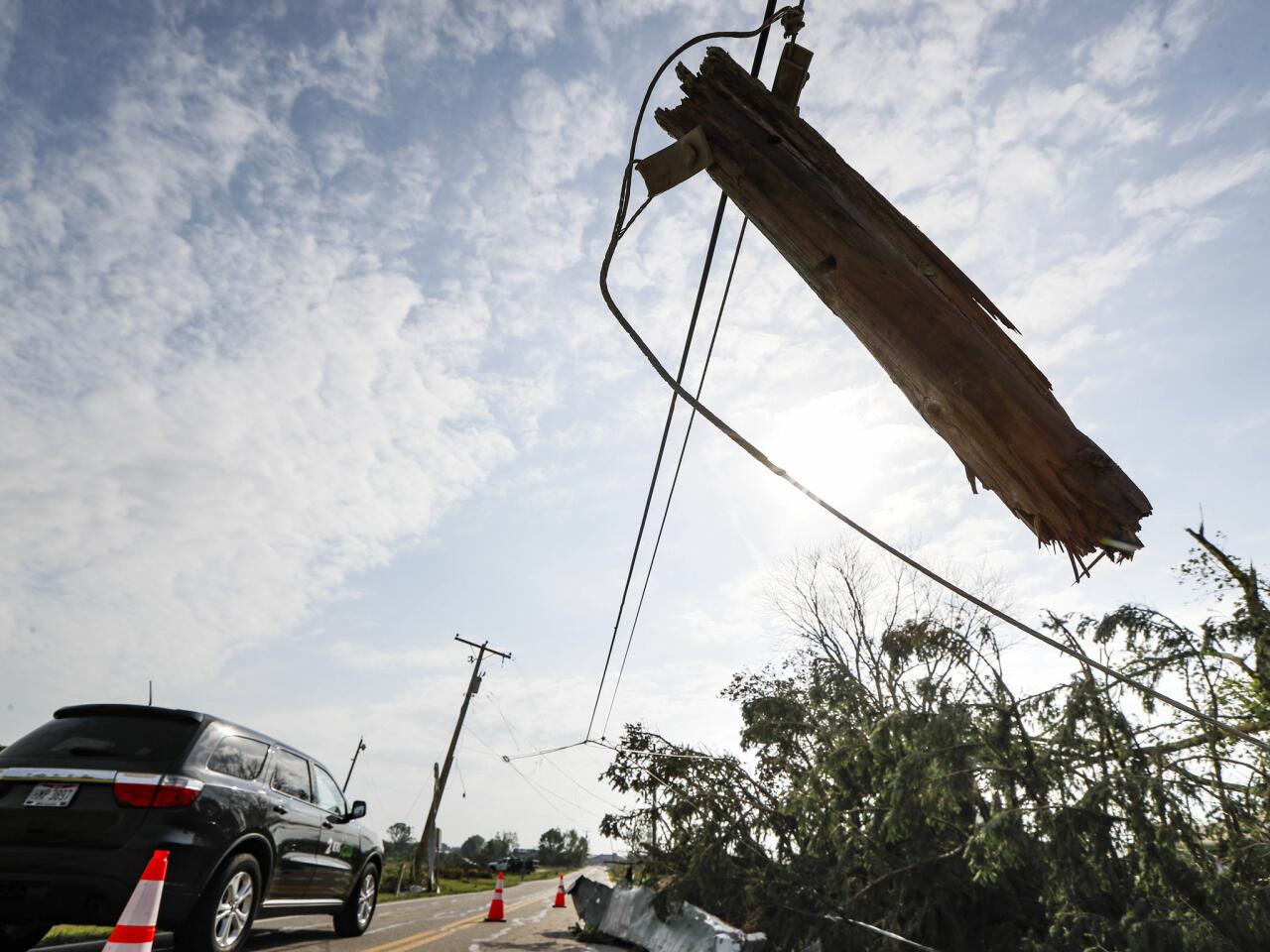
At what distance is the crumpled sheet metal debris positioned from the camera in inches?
327

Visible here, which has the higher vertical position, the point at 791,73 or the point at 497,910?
the point at 791,73

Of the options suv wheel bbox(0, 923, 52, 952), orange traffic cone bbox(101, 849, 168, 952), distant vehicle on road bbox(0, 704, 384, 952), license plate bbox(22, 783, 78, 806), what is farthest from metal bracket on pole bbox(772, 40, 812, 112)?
suv wheel bbox(0, 923, 52, 952)

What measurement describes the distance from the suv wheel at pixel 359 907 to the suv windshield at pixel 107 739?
3.63m

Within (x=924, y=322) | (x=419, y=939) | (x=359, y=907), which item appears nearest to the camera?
(x=924, y=322)

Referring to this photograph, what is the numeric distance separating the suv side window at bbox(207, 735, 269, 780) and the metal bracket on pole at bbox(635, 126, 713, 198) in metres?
5.19

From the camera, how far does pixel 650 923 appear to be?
1082 centimetres

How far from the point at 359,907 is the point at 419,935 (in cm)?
150

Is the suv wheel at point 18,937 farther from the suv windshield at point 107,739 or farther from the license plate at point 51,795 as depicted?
→ the suv windshield at point 107,739

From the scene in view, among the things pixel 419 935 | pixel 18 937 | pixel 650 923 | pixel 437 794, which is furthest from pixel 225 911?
pixel 437 794

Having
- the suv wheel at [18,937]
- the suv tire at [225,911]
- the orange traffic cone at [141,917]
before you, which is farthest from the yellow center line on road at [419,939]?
the orange traffic cone at [141,917]

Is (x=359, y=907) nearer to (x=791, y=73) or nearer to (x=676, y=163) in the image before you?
(x=676, y=163)

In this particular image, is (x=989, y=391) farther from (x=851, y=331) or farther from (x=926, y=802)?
(x=926, y=802)

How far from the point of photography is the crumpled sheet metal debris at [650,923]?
27.3 feet

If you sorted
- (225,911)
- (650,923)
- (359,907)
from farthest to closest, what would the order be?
(650,923) → (359,907) → (225,911)
